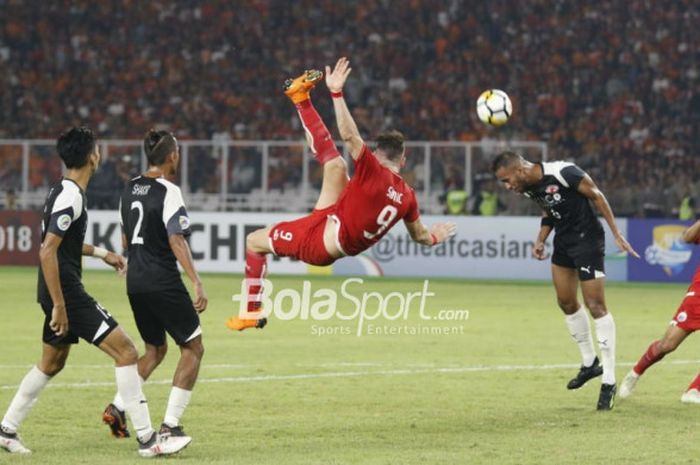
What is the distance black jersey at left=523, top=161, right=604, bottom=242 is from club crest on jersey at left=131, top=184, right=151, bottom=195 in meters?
3.93

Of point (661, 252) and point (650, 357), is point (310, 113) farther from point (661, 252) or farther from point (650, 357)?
point (661, 252)

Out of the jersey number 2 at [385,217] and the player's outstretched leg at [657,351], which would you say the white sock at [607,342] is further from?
the jersey number 2 at [385,217]

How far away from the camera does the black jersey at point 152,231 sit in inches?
364

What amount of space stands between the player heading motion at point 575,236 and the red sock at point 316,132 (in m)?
1.62

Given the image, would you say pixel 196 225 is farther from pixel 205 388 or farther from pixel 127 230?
pixel 127 230

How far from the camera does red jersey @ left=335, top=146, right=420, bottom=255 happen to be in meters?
10.2

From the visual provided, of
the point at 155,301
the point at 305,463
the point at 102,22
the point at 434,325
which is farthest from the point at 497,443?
the point at 102,22

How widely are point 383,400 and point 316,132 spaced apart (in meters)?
2.56

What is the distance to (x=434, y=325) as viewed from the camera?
19203mm

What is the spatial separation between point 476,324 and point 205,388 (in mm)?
7309

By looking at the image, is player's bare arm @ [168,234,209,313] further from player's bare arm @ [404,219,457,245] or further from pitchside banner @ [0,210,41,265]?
pitchside banner @ [0,210,41,265]

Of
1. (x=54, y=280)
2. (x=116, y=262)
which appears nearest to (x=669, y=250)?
(x=116, y=262)

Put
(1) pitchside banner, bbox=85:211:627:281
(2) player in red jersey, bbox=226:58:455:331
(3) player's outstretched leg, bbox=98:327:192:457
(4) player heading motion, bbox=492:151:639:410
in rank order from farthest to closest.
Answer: (1) pitchside banner, bbox=85:211:627:281, (4) player heading motion, bbox=492:151:639:410, (2) player in red jersey, bbox=226:58:455:331, (3) player's outstretched leg, bbox=98:327:192:457

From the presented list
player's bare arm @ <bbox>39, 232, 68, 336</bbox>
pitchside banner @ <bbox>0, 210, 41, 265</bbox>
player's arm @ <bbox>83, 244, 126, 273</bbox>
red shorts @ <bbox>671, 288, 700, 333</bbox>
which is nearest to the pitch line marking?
player's arm @ <bbox>83, 244, 126, 273</bbox>
